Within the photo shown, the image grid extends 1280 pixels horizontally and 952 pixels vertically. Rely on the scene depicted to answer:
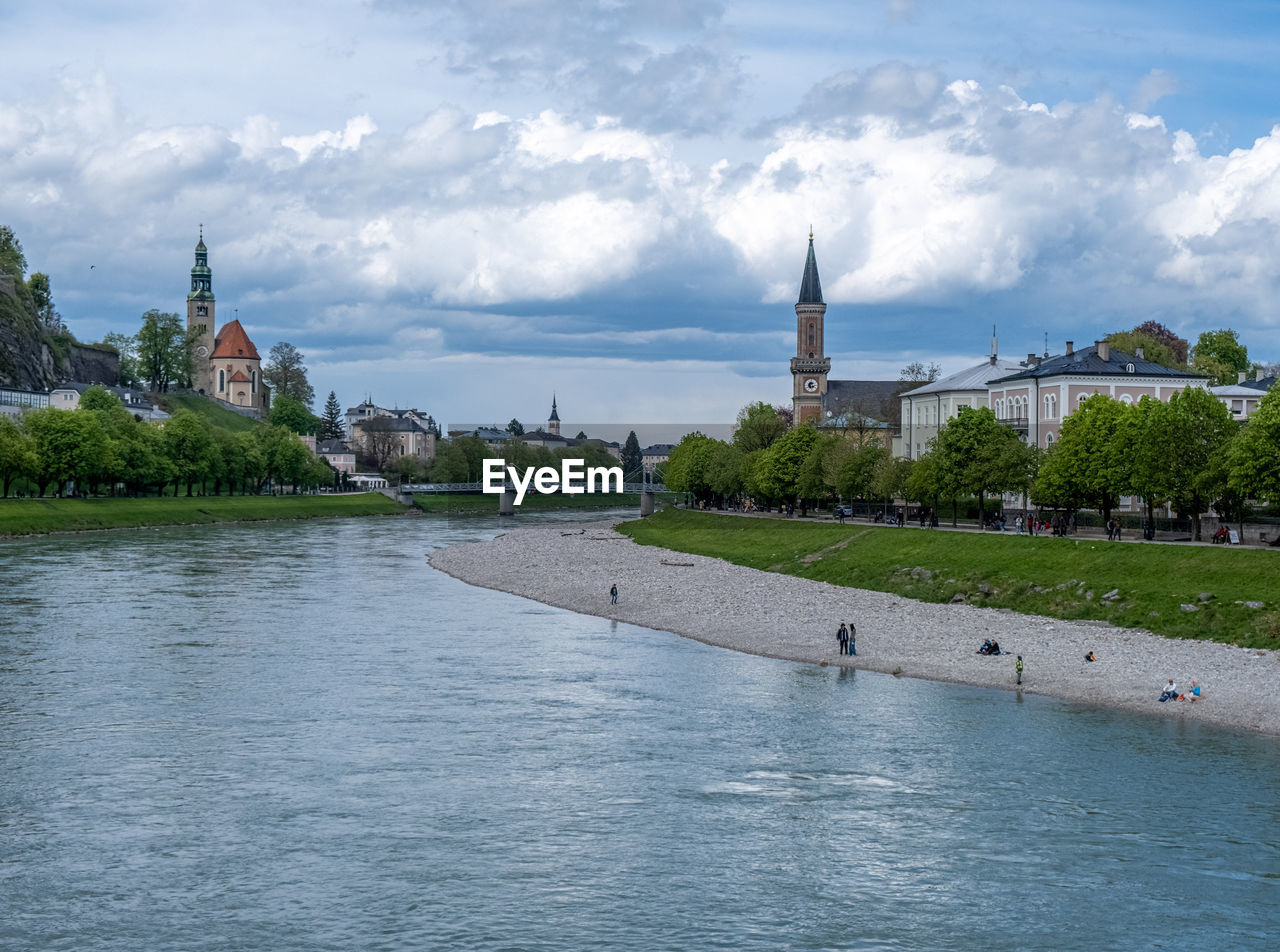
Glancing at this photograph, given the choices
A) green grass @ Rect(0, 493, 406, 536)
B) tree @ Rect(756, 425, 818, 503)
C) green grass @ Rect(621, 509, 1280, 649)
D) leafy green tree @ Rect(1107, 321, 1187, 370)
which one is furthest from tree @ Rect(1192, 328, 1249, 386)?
green grass @ Rect(0, 493, 406, 536)

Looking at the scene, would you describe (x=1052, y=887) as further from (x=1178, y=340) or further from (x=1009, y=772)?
(x=1178, y=340)

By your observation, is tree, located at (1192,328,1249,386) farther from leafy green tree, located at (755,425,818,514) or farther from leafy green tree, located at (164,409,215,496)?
leafy green tree, located at (164,409,215,496)

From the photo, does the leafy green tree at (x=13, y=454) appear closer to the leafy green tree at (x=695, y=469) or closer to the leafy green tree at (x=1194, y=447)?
the leafy green tree at (x=695, y=469)

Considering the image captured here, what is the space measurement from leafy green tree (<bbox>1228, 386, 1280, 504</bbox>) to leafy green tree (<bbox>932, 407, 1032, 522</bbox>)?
22.8 m

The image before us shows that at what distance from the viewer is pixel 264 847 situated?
1219 inches

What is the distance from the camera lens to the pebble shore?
46312 millimetres

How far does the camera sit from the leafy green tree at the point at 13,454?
123250 mm

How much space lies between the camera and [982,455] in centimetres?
9425

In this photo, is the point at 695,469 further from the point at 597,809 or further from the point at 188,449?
the point at 597,809

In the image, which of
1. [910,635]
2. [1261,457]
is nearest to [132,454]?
[910,635]

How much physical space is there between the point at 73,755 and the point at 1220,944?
3044cm

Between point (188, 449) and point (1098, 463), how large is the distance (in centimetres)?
11173

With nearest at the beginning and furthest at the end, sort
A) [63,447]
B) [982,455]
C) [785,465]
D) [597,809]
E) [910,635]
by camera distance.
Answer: [597,809]
[910,635]
[982,455]
[785,465]
[63,447]

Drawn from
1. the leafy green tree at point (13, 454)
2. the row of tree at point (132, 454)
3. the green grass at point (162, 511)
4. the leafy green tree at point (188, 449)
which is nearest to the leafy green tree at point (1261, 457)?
the green grass at point (162, 511)
